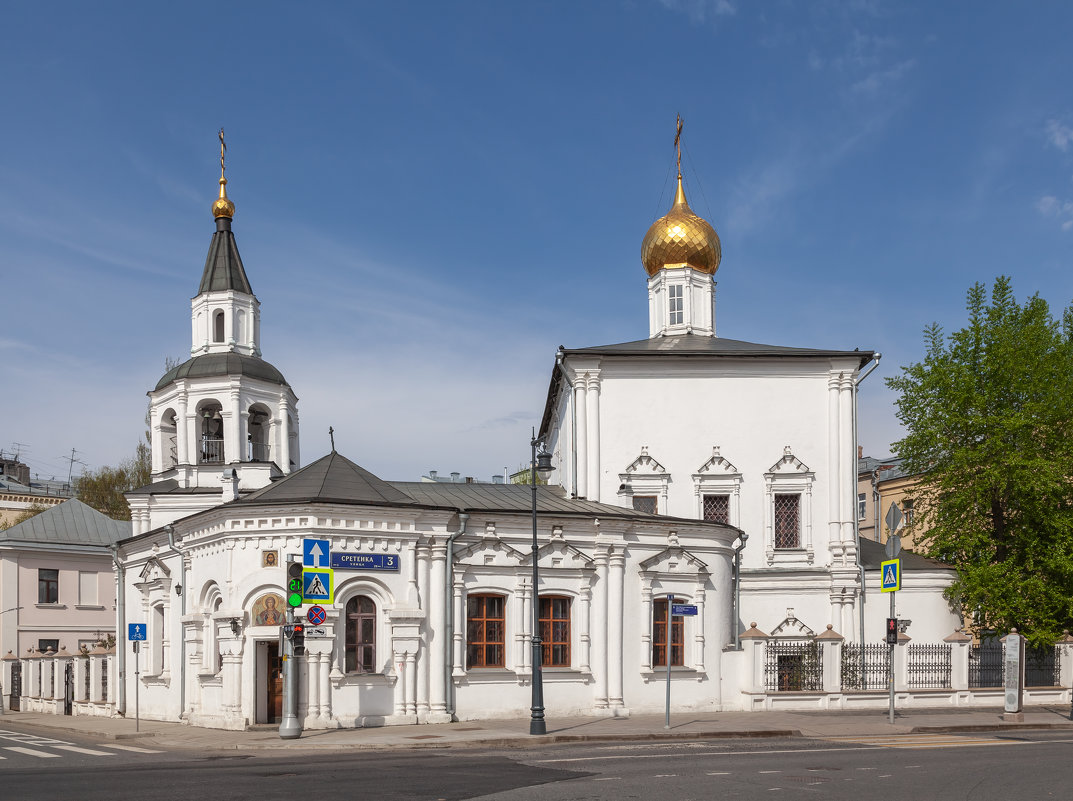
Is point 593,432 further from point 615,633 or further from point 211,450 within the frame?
point 211,450

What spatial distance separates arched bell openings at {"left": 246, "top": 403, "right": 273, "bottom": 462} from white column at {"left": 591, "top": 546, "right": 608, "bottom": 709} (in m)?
11.4

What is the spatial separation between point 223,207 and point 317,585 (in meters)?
17.4

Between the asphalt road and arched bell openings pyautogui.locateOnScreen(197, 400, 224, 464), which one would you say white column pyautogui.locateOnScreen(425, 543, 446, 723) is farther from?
arched bell openings pyautogui.locateOnScreen(197, 400, 224, 464)

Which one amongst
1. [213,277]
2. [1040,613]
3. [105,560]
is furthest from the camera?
[105,560]

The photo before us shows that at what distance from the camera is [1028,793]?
1373 cm

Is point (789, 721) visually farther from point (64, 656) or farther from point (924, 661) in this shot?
point (64, 656)

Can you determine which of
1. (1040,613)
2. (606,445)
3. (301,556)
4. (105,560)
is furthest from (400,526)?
(105,560)

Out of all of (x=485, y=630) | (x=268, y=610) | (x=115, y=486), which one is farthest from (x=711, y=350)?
(x=115, y=486)

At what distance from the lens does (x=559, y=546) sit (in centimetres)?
2731

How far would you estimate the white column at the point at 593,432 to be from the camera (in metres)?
32.9

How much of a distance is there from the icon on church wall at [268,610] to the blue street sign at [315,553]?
1223 mm

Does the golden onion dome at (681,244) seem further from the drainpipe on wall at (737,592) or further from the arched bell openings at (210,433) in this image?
the arched bell openings at (210,433)

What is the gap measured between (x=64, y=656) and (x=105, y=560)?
1347 cm

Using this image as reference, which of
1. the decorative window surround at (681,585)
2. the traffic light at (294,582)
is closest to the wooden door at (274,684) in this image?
the traffic light at (294,582)
